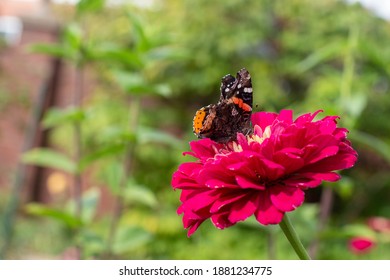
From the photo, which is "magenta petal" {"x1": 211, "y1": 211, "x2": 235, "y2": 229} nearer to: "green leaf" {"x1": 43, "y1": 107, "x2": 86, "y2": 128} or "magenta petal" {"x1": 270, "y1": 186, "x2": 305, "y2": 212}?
"magenta petal" {"x1": 270, "y1": 186, "x2": 305, "y2": 212}

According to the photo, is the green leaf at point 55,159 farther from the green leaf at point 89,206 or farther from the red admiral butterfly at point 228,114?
the red admiral butterfly at point 228,114

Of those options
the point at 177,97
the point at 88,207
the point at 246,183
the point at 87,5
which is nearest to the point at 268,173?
the point at 246,183

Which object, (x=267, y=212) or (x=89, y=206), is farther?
(x=89, y=206)

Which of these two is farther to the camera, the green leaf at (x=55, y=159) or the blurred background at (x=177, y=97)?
the blurred background at (x=177, y=97)

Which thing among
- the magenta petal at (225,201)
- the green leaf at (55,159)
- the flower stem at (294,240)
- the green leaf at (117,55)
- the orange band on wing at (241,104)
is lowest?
the flower stem at (294,240)

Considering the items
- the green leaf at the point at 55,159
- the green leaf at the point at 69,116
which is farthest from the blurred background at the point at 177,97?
→ the green leaf at the point at 69,116

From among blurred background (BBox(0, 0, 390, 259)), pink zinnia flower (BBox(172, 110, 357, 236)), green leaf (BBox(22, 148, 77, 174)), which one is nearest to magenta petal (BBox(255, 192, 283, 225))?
pink zinnia flower (BBox(172, 110, 357, 236))

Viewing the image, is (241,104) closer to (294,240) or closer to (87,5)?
(294,240)
